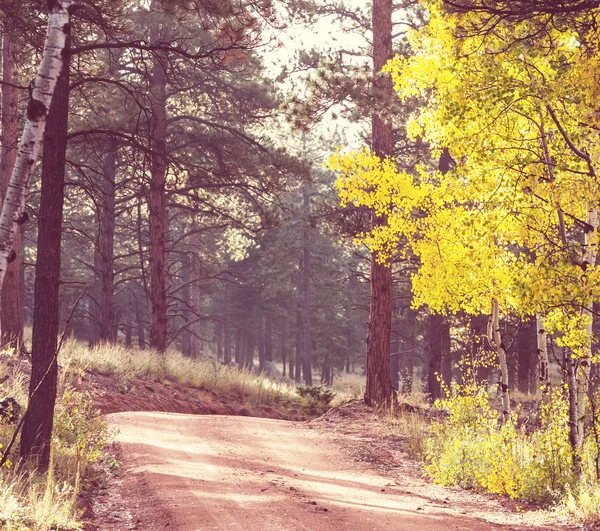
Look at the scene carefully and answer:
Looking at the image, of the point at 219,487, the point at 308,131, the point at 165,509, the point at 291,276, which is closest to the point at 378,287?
the point at 308,131

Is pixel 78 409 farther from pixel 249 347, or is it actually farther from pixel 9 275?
pixel 249 347

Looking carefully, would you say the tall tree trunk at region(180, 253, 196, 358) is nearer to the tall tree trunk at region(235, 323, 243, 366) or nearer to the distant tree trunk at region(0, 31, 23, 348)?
the distant tree trunk at region(0, 31, 23, 348)

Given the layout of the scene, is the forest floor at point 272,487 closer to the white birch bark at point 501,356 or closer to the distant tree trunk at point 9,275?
the white birch bark at point 501,356

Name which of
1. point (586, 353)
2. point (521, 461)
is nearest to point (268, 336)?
point (521, 461)

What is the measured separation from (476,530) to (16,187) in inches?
195

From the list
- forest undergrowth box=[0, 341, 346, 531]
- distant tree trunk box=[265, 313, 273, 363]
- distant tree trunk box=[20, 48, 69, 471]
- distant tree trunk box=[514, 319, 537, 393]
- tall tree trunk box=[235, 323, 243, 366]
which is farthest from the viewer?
tall tree trunk box=[235, 323, 243, 366]

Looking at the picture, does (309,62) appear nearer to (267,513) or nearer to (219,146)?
(219,146)

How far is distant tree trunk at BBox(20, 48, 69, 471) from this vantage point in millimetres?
6699

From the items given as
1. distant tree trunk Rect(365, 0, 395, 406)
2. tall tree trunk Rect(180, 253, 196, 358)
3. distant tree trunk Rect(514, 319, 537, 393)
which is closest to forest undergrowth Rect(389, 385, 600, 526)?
distant tree trunk Rect(365, 0, 395, 406)

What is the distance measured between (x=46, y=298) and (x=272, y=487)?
3.19 m

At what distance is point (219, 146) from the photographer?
18625 mm

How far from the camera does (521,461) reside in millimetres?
7684

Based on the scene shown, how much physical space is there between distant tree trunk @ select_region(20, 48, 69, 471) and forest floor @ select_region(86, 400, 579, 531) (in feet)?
3.06

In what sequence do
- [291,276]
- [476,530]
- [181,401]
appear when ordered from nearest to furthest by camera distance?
[476,530] < [181,401] < [291,276]
